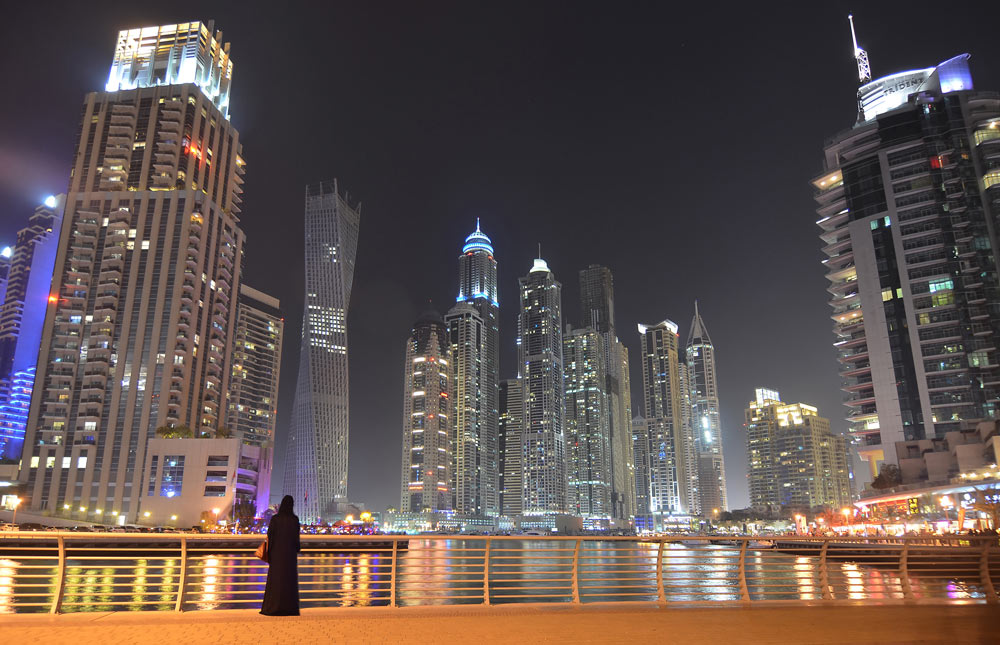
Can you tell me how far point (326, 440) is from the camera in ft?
→ 626

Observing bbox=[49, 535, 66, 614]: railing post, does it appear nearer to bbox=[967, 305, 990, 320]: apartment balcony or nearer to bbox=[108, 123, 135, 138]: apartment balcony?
bbox=[967, 305, 990, 320]: apartment balcony

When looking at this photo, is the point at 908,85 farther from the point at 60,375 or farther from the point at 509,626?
the point at 60,375

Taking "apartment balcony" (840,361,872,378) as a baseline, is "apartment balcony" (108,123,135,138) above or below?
above

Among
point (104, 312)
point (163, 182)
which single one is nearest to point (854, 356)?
point (163, 182)

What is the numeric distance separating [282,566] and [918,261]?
11171 centimetres

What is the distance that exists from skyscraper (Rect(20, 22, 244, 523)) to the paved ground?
100376mm

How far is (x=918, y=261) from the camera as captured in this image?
98.8m

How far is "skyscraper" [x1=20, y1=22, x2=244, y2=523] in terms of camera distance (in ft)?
322

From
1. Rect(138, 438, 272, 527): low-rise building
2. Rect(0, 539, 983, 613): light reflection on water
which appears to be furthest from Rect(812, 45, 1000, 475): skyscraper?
Rect(138, 438, 272, 527): low-rise building

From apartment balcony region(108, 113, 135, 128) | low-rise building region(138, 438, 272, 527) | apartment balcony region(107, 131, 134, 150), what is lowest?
low-rise building region(138, 438, 272, 527)

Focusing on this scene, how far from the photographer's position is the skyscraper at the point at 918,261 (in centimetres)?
9244

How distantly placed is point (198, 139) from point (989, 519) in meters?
129

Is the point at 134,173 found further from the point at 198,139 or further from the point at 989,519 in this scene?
the point at 989,519

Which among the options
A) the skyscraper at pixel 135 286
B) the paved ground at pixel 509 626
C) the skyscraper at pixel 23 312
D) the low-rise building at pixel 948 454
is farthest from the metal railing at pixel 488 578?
the skyscraper at pixel 23 312
